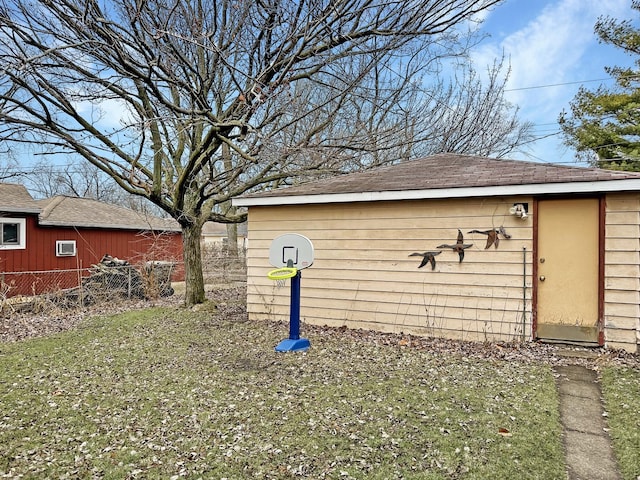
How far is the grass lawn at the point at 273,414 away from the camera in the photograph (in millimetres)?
2674

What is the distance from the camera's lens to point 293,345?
526 centimetres

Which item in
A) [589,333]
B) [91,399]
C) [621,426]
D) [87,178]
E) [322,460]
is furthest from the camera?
[87,178]

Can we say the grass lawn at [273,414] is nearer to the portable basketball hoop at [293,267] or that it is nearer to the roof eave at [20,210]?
the portable basketball hoop at [293,267]

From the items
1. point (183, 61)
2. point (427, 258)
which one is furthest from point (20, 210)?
point (427, 258)

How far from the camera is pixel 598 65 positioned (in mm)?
14805

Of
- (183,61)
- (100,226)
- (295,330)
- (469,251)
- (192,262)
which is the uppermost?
(183,61)

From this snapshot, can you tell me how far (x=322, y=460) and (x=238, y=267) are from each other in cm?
1255

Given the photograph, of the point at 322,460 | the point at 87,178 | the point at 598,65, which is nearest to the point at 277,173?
the point at 322,460

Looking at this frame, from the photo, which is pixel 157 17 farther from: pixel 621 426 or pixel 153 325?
pixel 621 426

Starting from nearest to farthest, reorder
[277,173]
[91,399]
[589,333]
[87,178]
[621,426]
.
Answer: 1. [621,426]
2. [91,399]
3. [589,333]
4. [277,173]
5. [87,178]

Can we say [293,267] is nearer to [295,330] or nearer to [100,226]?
[295,330]

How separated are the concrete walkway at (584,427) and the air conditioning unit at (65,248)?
12742 mm

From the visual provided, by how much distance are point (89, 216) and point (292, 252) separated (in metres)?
10.5

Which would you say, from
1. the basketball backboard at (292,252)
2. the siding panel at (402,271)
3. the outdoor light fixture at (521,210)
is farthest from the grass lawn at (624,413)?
the basketball backboard at (292,252)
